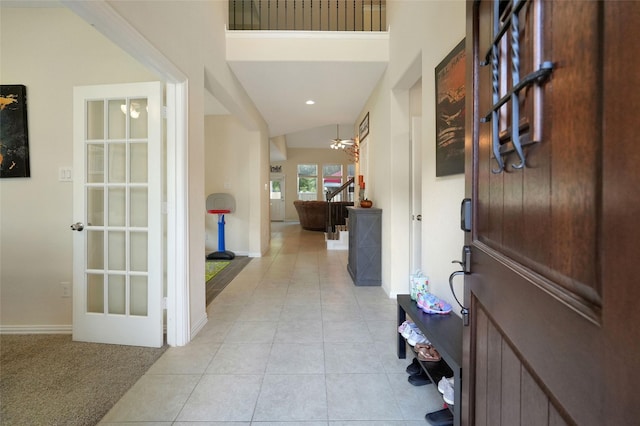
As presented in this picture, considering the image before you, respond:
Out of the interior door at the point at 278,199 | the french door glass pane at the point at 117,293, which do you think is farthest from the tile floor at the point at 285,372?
the interior door at the point at 278,199

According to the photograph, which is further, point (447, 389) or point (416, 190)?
point (416, 190)

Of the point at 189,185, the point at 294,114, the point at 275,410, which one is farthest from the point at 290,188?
the point at 275,410

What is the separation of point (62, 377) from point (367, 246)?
9.66 ft

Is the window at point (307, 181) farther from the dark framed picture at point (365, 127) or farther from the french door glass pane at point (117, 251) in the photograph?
the french door glass pane at point (117, 251)

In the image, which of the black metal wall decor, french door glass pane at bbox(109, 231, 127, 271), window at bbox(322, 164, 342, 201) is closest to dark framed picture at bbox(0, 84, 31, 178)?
french door glass pane at bbox(109, 231, 127, 271)

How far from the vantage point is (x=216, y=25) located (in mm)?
2961

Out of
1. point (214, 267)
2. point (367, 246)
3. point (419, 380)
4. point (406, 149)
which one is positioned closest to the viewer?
point (419, 380)

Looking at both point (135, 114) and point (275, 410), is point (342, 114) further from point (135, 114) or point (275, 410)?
point (275, 410)

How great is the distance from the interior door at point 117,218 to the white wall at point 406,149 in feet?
6.60

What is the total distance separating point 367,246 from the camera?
12.0 ft

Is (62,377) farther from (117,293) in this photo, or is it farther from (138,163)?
(138,163)

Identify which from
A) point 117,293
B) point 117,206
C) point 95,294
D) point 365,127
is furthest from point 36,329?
point 365,127

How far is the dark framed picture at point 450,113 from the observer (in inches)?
66.2

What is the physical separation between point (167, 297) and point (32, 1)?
8.11 ft
